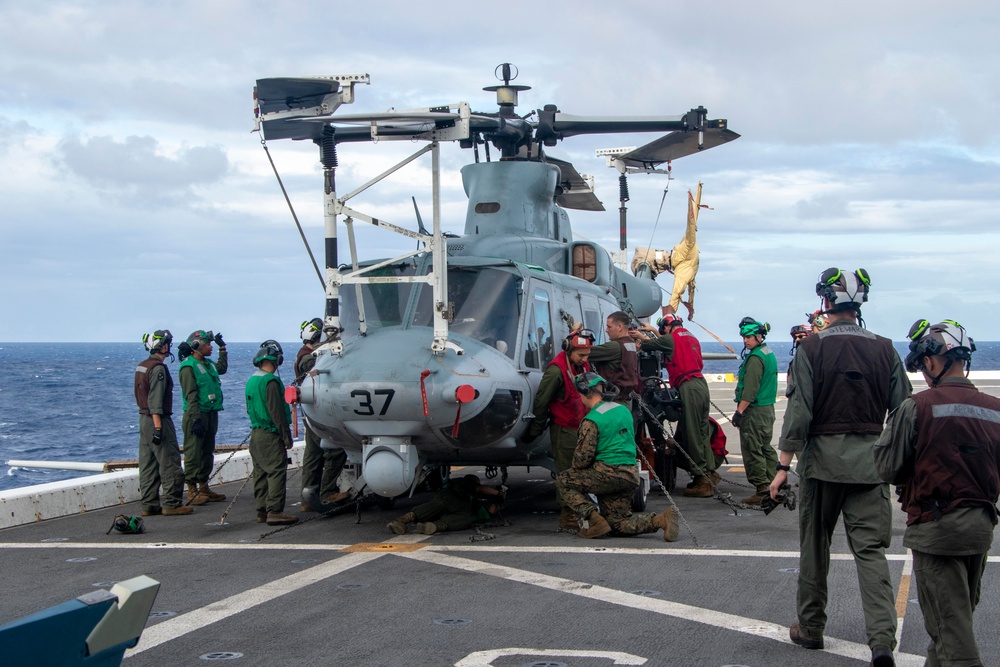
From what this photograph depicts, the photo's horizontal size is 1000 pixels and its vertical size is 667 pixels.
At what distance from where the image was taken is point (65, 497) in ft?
37.4

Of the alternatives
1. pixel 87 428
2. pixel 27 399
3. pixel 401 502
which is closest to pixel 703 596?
pixel 401 502

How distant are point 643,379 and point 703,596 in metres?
5.86

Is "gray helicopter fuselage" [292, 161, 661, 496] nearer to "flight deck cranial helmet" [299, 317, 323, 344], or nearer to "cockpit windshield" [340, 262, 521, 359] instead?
"cockpit windshield" [340, 262, 521, 359]

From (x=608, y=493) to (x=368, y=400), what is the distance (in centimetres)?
234

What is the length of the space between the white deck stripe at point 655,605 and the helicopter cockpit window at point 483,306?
218 centimetres

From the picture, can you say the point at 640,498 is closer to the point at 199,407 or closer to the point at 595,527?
the point at 595,527

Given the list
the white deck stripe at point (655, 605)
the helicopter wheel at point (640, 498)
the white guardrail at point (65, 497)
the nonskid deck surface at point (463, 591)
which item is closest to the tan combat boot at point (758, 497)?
the nonskid deck surface at point (463, 591)

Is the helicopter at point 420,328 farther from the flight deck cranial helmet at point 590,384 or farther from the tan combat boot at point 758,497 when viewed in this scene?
the tan combat boot at point 758,497

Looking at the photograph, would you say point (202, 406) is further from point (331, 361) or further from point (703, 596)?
point (703, 596)

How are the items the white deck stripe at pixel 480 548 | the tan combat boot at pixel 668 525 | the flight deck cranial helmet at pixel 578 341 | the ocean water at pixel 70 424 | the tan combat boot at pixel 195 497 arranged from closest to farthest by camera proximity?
1. the white deck stripe at pixel 480 548
2. the tan combat boot at pixel 668 525
3. the flight deck cranial helmet at pixel 578 341
4. the tan combat boot at pixel 195 497
5. the ocean water at pixel 70 424

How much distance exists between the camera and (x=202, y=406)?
12.1 m

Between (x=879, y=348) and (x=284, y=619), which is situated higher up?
(x=879, y=348)

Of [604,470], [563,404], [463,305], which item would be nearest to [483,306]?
[463,305]

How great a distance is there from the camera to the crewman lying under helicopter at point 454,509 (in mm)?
9797
